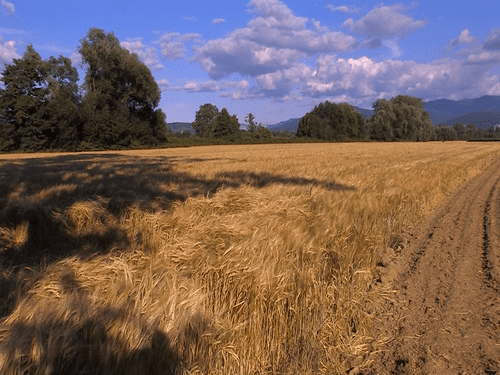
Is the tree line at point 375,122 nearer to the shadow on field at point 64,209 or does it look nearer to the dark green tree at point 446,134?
the dark green tree at point 446,134

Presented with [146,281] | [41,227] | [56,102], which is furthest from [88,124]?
[146,281]

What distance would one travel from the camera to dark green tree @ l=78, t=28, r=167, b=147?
4322cm

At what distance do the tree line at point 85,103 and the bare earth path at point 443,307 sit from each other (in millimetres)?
44019

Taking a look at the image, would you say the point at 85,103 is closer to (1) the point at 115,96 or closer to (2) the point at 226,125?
(1) the point at 115,96

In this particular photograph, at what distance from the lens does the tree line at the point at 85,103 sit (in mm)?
38438

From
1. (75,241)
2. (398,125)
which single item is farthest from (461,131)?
(75,241)

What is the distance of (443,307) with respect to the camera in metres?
3.00

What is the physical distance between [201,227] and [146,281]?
54.7 inches

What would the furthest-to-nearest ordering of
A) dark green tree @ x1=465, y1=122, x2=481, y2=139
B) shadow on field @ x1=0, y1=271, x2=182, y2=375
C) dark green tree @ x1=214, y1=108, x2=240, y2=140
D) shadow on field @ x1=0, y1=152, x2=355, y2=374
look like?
dark green tree @ x1=465, y1=122, x2=481, y2=139 < dark green tree @ x1=214, y1=108, x2=240, y2=140 < shadow on field @ x1=0, y1=152, x2=355, y2=374 < shadow on field @ x1=0, y1=271, x2=182, y2=375

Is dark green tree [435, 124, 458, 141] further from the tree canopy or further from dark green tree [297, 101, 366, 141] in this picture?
the tree canopy

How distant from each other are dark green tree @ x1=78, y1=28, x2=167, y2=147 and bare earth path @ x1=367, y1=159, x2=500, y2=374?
44421 mm

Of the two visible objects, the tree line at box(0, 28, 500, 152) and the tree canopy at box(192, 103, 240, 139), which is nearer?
the tree line at box(0, 28, 500, 152)

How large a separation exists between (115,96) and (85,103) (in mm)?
4819

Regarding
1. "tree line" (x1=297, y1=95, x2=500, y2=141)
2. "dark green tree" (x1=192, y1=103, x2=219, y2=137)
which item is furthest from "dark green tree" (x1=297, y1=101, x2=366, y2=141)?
"dark green tree" (x1=192, y1=103, x2=219, y2=137)
